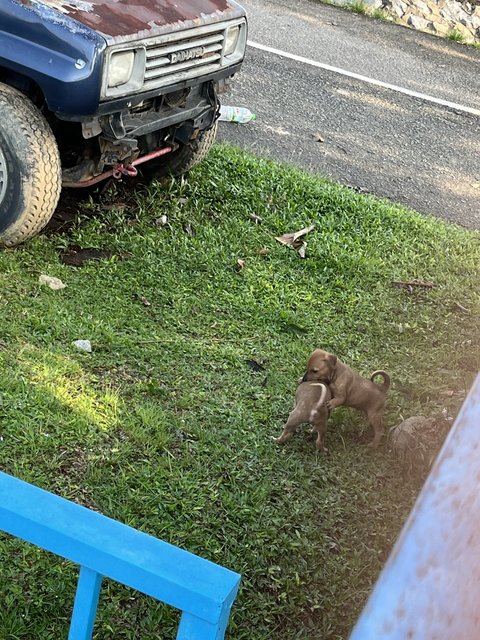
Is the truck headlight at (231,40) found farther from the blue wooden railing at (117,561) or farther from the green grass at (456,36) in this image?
the green grass at (456,36)

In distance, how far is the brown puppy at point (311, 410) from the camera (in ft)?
11.1

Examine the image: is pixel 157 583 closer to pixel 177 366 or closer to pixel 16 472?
pixel 16 472

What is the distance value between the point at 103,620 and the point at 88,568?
1312mm

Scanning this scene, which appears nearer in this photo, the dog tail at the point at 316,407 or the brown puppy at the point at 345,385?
the dog tail at the point at 316,407

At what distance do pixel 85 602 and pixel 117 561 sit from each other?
17cm

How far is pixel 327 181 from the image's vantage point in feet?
20.4

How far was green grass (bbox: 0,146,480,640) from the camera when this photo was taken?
2.89 metres

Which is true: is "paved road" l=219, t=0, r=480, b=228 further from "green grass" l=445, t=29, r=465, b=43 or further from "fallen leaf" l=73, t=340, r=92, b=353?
"fallen leaf" l=73, t=340, r=92, b=353

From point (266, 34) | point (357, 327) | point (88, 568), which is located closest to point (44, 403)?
point (357, 327)

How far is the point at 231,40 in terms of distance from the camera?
5.05 m

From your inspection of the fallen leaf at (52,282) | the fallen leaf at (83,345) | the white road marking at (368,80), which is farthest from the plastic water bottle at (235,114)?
the fallen leaf at (83,345)

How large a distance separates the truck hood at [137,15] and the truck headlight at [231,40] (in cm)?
8

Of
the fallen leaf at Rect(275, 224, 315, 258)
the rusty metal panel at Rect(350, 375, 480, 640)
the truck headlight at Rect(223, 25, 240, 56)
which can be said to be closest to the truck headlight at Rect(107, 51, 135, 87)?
the truck headlight at Rect(223, 25, 240, 56)

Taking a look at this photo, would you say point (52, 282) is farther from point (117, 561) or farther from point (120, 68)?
point (117, 561)
